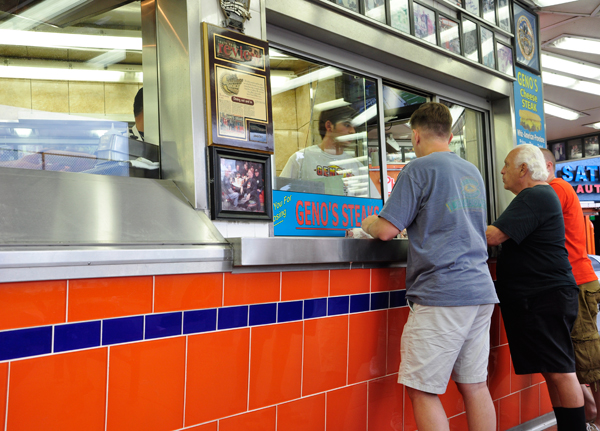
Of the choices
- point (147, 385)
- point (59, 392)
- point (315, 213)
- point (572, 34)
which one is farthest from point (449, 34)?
point (59, 392)

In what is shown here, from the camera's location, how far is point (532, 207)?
1.99 meters

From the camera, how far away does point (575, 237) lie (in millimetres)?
2352

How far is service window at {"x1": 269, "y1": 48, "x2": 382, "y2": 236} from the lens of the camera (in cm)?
Result: 229

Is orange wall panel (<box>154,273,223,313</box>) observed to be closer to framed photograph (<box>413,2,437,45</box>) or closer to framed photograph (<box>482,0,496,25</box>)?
framed photograph (<box>413,2,437,45</box>)

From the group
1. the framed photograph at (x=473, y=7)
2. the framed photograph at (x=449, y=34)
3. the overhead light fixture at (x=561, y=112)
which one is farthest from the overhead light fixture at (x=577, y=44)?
the overhead light fixture at (x=561, y=112)

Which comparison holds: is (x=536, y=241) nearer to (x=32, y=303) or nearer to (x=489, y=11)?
(x=32, y=303)

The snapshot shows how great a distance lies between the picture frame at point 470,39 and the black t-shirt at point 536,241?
1.48 meters

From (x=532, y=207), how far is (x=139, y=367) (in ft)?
5.30

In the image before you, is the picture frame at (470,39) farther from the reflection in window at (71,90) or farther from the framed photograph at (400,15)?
the reflection in window at (71,90)

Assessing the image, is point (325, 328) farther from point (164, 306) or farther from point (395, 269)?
point (164, 306)

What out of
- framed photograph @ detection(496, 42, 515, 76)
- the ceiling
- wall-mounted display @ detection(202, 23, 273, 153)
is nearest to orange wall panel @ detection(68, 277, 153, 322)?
wall-mounted display @ detection(202, 23, 273, 153)

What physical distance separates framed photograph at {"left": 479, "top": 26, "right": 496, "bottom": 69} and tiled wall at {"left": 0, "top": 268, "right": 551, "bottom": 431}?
6.71 feet

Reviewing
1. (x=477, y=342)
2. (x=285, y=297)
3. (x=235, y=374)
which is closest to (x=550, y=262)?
(x=477, y=342)

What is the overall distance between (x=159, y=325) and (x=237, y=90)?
0.87m
